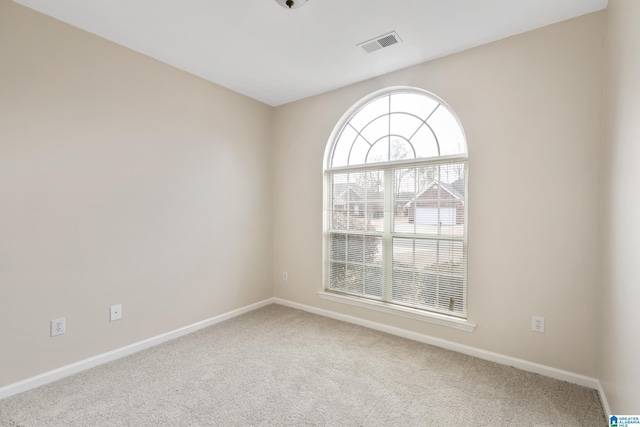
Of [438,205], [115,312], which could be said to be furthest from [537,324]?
[115,312]

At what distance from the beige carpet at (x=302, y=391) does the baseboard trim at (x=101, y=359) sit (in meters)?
0.06

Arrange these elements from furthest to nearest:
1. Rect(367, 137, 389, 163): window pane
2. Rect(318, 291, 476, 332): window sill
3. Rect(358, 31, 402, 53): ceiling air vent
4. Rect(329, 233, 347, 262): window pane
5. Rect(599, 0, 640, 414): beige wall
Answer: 1. Rect(329, 233, 347, 262): window pane
2. Rect(367, 137, 389, 163): window pane
3. Rect(318, 291, 476, 332): window sill
4. Rect(358, 31, 402, 53): ceiling air vent
5. Rect(599, 0, 640, 414): beige wall

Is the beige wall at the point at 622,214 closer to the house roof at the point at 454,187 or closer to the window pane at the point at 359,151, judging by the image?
the house roof at the point at 454,187

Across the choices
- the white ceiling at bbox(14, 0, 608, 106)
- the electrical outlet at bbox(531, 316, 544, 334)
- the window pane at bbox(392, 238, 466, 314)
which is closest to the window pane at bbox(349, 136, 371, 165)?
the white ceiling at bbox(14, 0, 608, 106)

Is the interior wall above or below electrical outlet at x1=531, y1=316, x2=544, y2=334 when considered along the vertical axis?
above

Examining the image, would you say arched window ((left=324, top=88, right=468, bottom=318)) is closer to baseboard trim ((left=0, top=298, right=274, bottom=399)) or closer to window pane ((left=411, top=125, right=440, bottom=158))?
window pane ((left=411, top=125, right=440, bottom=158))

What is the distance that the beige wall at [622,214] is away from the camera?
135 cm

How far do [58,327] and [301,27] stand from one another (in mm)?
2852

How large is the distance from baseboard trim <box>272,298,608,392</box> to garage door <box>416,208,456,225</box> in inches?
41.7

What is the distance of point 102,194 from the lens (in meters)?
2.36

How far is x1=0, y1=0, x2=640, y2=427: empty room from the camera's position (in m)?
1.86

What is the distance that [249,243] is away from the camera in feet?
12.0

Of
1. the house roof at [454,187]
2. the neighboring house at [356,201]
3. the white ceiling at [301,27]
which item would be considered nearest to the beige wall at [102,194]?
the white ceiling at [301,27]

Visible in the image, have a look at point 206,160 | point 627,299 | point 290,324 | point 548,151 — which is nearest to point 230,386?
point 290,324
